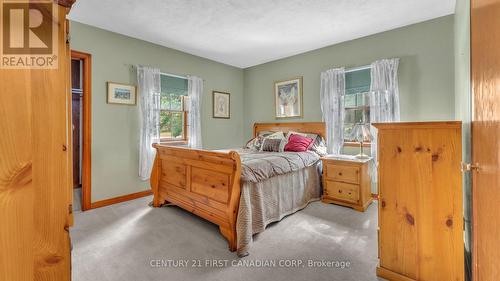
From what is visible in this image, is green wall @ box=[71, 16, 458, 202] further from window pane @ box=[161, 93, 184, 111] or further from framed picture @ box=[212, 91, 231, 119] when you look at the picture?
window pane @ box=[161, 93, 184, 111]

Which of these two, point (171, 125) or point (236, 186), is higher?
point (171, 125)

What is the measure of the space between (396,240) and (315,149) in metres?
2.17

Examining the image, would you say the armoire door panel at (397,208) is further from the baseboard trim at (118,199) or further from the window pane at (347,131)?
Answer: the baseboard trim at (118,199)

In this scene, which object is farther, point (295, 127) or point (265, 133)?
point (265, 133)

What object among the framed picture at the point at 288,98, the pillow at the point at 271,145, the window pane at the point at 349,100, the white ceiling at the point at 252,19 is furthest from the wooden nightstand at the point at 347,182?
the white ceiling at the point at 252,19

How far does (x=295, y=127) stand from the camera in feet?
14.4

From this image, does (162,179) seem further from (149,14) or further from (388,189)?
(388,189)

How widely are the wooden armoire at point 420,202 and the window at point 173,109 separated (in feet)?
11.2

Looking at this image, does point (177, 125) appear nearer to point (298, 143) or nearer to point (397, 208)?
point (298, 143)

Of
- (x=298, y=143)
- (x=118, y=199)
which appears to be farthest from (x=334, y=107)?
(x=118, y=199)

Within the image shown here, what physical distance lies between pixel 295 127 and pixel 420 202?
288cm

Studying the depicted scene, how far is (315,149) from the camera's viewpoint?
3.79m

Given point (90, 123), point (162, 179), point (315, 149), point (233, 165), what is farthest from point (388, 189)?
point (90, 123)

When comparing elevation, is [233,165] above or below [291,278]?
above
